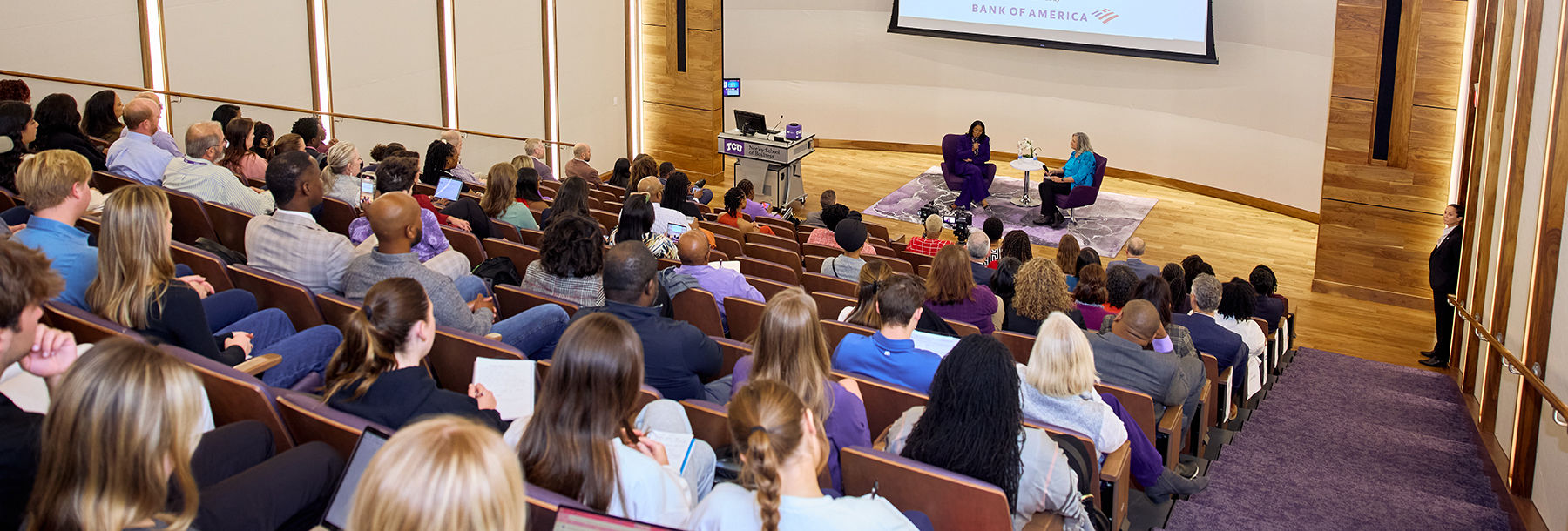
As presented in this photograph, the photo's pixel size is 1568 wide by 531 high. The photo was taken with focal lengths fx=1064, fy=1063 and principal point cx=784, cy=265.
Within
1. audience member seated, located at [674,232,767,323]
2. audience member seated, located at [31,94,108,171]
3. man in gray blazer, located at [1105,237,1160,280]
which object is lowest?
man in gray blazer, located at [1105,237,1160,280]

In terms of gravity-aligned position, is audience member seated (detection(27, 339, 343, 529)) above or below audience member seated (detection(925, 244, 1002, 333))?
above

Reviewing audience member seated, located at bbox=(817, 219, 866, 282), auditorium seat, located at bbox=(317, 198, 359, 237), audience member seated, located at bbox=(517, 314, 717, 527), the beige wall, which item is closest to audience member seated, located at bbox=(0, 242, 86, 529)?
audience member seated, located at bbox=(517, 314, 717, 527)

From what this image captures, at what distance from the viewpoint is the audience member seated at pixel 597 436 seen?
6.86 feet

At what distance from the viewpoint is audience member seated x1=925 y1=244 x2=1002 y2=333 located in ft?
15.2

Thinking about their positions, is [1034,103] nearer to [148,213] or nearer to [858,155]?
[858,155]

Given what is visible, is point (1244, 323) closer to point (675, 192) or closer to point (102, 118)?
point (675, 192)

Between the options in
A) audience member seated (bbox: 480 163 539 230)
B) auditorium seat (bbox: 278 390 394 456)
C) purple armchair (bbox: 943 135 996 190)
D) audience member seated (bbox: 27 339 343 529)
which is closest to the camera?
audience member seated (bbox: 27 339 343 529)

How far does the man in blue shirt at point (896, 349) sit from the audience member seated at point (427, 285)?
97 centimetres

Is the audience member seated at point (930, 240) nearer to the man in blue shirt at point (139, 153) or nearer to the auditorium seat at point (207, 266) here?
the man in blue shirt at point (139, 153)

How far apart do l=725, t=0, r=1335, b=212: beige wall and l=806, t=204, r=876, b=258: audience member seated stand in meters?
5.21

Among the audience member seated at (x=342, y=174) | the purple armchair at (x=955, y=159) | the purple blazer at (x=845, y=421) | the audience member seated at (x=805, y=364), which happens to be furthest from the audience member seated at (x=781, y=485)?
the purple armchair at (x=955, y=159)

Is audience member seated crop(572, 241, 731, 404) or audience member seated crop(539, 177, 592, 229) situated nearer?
audience member seated crop(572, 241, 731, 404)

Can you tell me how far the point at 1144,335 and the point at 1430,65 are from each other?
548cm

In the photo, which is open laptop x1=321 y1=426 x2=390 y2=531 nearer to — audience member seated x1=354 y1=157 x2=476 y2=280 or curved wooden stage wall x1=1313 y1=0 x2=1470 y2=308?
audience member seated x1=354 y1=157 x2=476 y2=280
